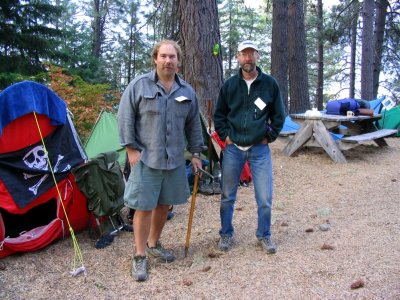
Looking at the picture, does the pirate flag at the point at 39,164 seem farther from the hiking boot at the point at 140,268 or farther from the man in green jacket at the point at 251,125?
the man in green jacket at the point at 251,125

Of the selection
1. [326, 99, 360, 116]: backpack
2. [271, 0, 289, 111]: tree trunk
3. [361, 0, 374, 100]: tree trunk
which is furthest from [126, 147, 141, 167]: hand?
[361, 0, 374, 100]: tree trunk

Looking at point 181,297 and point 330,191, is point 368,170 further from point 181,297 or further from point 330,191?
point 181,297

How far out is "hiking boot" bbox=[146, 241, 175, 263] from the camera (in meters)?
3.35

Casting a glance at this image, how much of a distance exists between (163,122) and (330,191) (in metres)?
3.24

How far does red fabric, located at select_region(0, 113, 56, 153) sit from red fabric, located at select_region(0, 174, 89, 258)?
1.33 ft

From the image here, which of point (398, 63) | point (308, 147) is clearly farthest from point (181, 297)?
point (398, 63)

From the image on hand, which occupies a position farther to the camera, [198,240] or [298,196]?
[298,196]

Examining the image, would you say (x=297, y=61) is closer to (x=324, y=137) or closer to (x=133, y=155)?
(x=324, y=137)

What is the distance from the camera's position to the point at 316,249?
11.6 feet

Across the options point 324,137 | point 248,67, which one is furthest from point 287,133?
point 248,67

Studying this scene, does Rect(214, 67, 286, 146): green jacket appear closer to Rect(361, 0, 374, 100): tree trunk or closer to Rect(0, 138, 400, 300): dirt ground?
Rect(0, 138, 400, 300): dirt ground

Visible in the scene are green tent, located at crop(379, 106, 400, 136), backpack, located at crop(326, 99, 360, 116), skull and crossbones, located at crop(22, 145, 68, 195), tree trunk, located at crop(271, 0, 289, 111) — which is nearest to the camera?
skull and crossbones, located at crop(22, 145, 68, 195)

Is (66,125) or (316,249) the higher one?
(66,125)

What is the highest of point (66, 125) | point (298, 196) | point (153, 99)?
point (153, 99)
